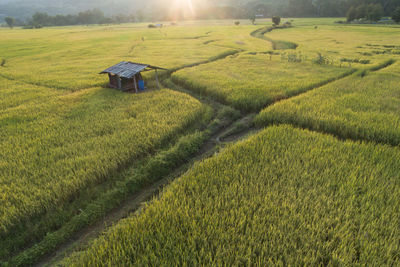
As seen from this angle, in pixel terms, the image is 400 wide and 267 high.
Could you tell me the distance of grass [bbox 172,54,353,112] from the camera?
10836 millimetres

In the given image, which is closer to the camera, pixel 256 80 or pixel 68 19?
pixel 256 80

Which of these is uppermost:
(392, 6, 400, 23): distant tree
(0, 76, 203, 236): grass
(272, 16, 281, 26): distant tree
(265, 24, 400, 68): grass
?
(272, 16, 281, 26): distant tree

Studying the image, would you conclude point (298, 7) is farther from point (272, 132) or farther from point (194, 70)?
point (272, 132)

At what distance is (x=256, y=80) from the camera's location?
13797mm

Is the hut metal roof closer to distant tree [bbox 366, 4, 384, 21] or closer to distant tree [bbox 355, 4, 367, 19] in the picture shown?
distant tree [bbox 366, 4, 384, 21]

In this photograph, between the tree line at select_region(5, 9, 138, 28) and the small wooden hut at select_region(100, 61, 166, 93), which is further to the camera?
the tree line at select_region(5, 9, 138, 28)

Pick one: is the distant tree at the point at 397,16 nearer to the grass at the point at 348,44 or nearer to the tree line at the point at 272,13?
the tree line at the point at 272,13

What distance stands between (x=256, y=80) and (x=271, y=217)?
11.5 m

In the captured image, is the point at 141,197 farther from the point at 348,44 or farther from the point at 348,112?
the point at 348,44

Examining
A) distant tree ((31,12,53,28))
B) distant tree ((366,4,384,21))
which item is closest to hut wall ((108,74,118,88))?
distant tree ((366,4,384,21))

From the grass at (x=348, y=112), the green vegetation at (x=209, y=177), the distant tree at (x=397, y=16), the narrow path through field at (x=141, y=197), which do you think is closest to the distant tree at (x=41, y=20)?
the green vegetation at (x=209, y=177)

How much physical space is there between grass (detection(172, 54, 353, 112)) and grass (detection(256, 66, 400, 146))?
1.15 metres

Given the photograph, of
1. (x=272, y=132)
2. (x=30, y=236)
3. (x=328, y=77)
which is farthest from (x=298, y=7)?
(x=30, y=236)

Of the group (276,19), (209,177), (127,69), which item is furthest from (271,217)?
(276,19)
